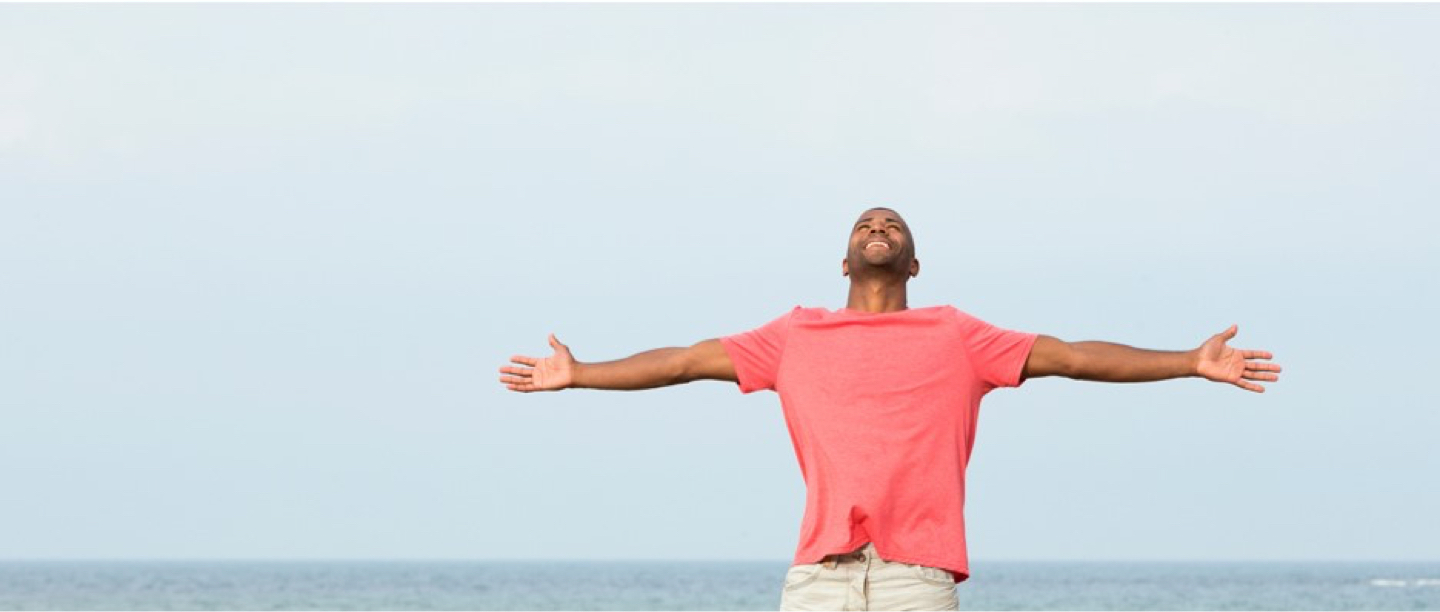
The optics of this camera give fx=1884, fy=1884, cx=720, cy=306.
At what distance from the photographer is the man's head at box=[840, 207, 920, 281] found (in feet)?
21.9

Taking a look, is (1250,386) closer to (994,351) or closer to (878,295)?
(994,351)

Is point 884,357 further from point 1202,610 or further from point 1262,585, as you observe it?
point 1262,585

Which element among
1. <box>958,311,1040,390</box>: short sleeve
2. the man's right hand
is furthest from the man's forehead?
the man's right hand

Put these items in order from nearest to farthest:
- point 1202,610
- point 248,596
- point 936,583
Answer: point 936,583, point 1202,610, point 248,596

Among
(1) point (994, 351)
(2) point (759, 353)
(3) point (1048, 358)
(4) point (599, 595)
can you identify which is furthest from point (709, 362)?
(4) point (599, 595)

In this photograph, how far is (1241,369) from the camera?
671 centimetres

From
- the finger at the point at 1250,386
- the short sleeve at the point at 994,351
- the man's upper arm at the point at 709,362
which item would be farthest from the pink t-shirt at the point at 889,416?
the finger at the point at 1250,386

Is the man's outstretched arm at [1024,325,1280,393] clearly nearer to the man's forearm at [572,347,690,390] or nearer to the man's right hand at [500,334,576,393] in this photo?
the man's forearm at [572,347,690,390]

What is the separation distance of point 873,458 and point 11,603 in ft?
167

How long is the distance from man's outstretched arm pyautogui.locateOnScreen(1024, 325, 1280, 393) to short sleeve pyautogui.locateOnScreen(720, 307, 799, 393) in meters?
0.90

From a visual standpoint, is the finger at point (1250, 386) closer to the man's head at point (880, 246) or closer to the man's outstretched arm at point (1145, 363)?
the man's outstretched arm at point (1145, 363)

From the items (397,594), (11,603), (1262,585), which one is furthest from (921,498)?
(1262,585)

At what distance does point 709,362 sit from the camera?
274 inches

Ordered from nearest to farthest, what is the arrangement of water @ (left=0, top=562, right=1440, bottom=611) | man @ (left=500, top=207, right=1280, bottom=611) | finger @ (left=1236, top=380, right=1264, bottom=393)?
1. man @ (left=500, top=207, right=1280, bottom=611)
2. finger @ (left=1236, top=380, right=1264, bottom=393)
3. water @ (left=0, top=562, right=1440, bottom=611)
